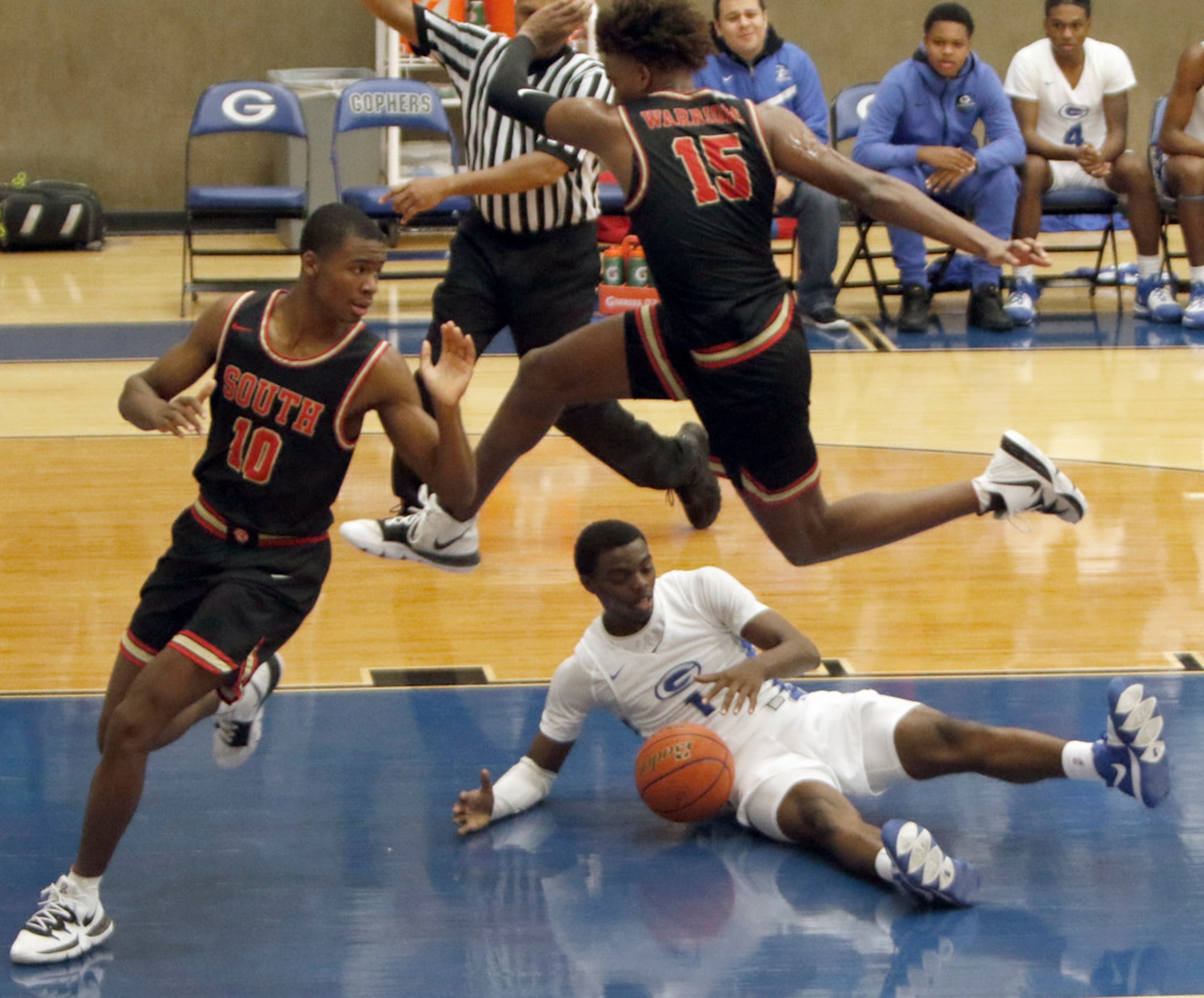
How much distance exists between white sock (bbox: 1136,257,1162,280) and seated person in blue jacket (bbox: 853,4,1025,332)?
1.08 metres

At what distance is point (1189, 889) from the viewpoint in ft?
13.3

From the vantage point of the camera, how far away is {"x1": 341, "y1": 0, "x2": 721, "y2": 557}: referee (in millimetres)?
6340

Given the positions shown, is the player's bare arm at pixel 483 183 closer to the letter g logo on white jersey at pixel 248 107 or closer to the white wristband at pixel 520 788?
the white wristband at pixel 520 788

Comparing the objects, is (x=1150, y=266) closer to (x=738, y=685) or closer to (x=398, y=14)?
(x=398, y=14)

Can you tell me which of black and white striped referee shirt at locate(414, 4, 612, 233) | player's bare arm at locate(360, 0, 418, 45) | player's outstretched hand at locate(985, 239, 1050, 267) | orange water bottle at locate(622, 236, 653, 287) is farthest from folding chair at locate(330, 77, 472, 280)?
player's outstretched hand at locate(985, 239, 1050, 267)

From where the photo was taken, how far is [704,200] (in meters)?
4.46

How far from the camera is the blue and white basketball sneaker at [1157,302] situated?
10.7 meters

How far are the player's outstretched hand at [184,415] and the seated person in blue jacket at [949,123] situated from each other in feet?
22.4

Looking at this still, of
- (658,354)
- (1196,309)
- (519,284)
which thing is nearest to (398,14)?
(519,284)

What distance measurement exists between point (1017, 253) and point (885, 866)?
1.51 metres

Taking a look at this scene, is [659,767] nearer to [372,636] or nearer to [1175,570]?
[372,636]

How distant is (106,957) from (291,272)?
894 centimetres

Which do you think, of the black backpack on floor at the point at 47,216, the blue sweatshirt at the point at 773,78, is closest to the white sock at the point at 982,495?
the blue sweatshirt at the point at 773,78

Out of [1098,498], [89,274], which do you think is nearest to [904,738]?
[1098,498]
